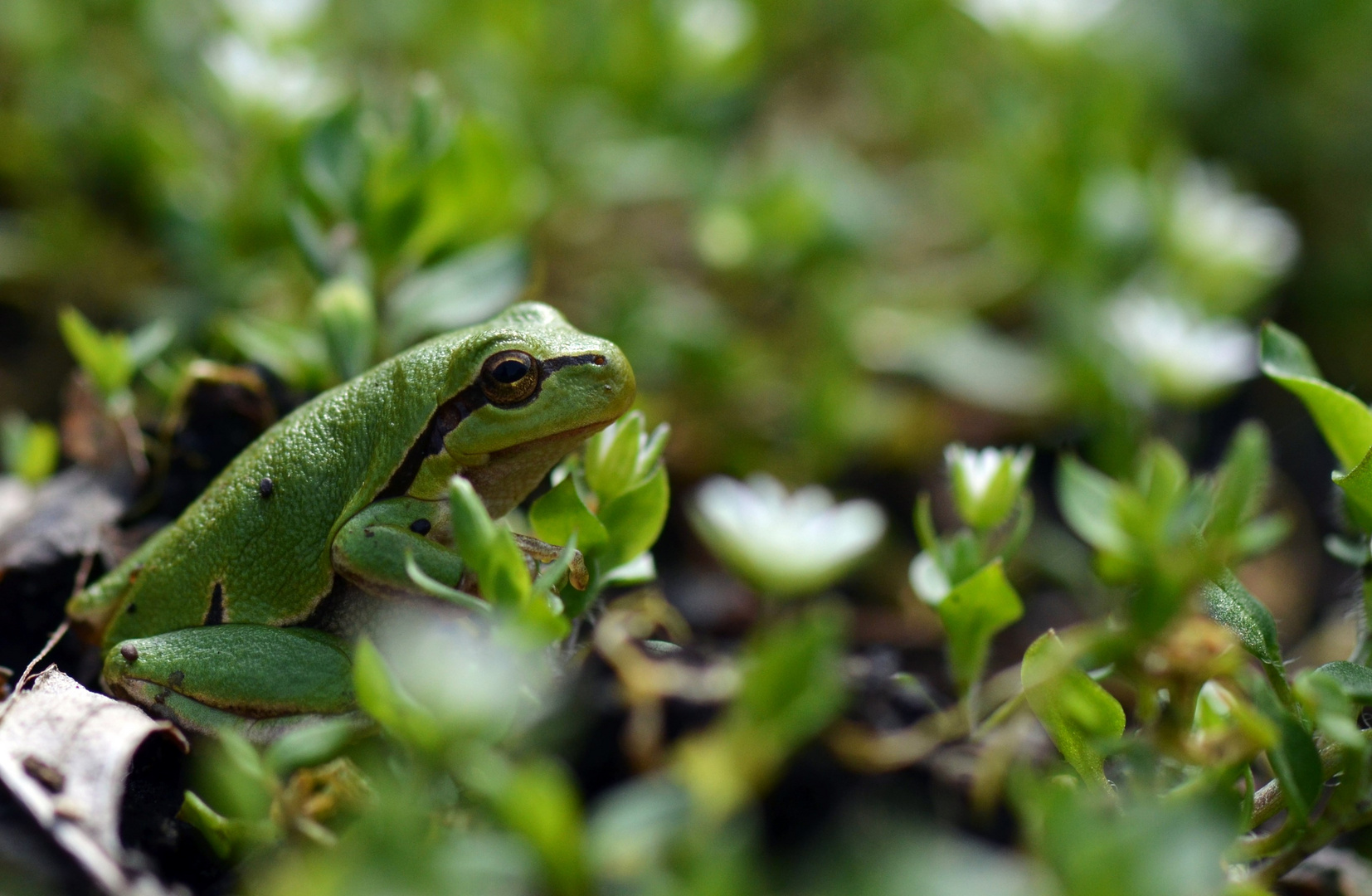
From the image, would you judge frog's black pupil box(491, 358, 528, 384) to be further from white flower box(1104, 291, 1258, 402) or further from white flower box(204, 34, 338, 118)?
white flower box(1104, 291, 1258, 402)

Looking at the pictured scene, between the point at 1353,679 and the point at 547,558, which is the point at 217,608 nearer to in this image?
the point at 547,558

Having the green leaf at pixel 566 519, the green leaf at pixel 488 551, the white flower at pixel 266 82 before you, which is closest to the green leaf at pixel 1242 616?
the green leaf at pixel 566 519

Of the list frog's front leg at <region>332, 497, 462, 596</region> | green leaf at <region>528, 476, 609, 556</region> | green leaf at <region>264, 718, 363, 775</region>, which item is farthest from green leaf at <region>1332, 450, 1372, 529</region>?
green leaf at <region>264, 718, 363, 775</region>

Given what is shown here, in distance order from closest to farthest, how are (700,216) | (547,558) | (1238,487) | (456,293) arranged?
(1238,487) < (547,558) < (456,293) < (700,216)

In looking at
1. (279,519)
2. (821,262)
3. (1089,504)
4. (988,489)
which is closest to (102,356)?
(279,519)

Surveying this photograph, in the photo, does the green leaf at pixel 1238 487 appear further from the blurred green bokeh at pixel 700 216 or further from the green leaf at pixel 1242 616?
the blurred green bokeh at pixel 700 216
